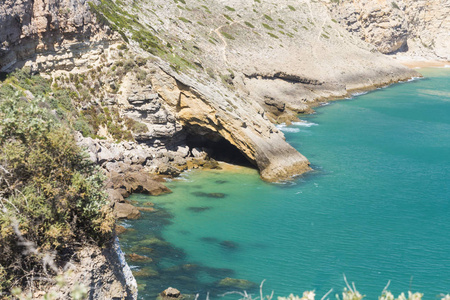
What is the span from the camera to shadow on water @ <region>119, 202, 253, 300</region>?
25.1m

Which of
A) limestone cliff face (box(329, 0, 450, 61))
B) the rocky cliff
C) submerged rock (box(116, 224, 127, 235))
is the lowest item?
submerged rock (box(116, 224, 127, 235))

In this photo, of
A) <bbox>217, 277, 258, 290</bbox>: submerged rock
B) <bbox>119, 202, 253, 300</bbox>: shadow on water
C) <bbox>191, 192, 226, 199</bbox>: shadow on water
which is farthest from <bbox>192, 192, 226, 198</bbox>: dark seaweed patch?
<bbox>217, 277, 258, 290</bbox>: submerged rock

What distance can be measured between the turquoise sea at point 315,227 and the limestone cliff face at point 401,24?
248 feet

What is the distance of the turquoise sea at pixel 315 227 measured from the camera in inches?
1051

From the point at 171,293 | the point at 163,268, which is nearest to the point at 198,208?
the point at 163,268

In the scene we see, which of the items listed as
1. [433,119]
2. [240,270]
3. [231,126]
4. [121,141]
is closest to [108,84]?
[121,141]

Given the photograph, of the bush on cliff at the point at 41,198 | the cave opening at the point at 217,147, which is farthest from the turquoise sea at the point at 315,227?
the bush on cliff at the point at 41,198

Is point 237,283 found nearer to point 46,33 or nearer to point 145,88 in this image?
point 145,88

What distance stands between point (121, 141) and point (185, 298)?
23.2 m

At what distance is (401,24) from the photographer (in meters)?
130

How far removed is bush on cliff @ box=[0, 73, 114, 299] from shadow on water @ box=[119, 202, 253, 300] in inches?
344

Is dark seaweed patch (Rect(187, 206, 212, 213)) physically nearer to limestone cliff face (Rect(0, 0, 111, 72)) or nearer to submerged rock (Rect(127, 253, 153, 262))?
submerged rock (Rect(127, 253, 153, 262))

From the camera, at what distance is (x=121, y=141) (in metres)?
44.2

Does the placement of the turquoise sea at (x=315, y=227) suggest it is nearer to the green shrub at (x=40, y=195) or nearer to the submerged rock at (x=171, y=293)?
the submerged rock at (x=171, y=293)
